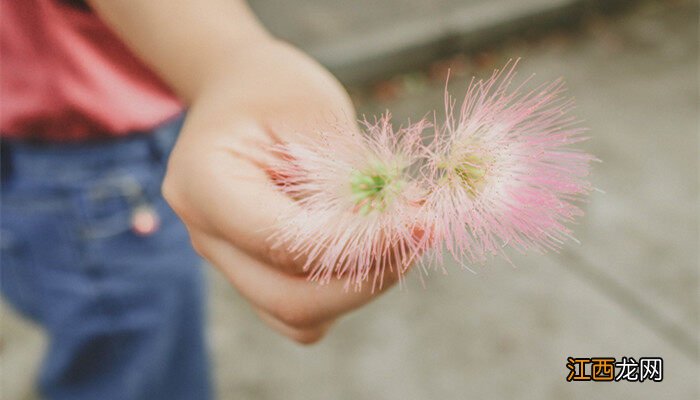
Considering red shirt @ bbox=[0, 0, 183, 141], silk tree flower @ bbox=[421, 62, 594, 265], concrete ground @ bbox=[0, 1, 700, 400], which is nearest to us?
silk tree flower @ bbox=[421, 62, 594, 265]

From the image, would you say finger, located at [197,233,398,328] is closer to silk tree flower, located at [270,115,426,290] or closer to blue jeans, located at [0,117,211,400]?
silk tree flower, located at [270,115,426,290]

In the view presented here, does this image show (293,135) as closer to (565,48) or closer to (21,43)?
(21,43)

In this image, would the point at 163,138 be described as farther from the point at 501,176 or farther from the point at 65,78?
the point at 501,176

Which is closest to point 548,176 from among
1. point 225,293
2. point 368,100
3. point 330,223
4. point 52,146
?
point 330,223

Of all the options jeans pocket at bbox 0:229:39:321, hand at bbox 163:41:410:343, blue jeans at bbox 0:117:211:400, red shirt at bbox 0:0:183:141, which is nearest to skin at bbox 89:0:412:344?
hand at bbox 163:41:410:343

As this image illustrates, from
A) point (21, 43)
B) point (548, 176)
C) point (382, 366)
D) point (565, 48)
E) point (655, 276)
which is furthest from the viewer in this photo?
point (565, 48)

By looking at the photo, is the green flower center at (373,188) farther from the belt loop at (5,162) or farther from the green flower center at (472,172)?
the belt loop at (5,162)

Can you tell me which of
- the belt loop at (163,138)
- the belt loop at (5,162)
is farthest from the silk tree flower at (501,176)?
the belt loop at (5,162)
